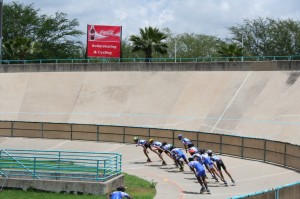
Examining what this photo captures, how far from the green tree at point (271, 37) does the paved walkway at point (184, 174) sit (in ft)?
146

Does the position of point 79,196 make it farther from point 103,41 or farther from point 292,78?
point 103,41

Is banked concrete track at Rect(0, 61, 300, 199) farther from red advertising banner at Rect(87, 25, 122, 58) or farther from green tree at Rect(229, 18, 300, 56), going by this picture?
green tree at Rect(229, 18, 300, 56)

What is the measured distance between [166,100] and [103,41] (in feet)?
43.0

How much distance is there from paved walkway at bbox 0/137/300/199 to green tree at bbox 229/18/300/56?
44.6 meters


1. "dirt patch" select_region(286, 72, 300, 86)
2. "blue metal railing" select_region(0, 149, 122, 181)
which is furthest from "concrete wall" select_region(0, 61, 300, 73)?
"blue metal railing" select_region(0, 149, 122, 181)

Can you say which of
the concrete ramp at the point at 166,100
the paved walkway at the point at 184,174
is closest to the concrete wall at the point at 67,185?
the paved walkway at the point at 184,174

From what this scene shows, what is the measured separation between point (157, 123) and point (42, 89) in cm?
1260

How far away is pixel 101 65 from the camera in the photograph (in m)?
50.8

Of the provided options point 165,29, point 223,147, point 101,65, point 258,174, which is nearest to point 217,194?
point 258,174

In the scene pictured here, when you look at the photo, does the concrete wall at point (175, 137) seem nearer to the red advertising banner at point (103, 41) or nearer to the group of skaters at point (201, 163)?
the group of skaters at point (201, 163)

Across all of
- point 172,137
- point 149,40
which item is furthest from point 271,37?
point 172,137

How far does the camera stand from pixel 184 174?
2780 centimetres

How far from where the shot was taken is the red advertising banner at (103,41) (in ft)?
180

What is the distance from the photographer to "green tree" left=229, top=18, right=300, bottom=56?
79.1 meters
